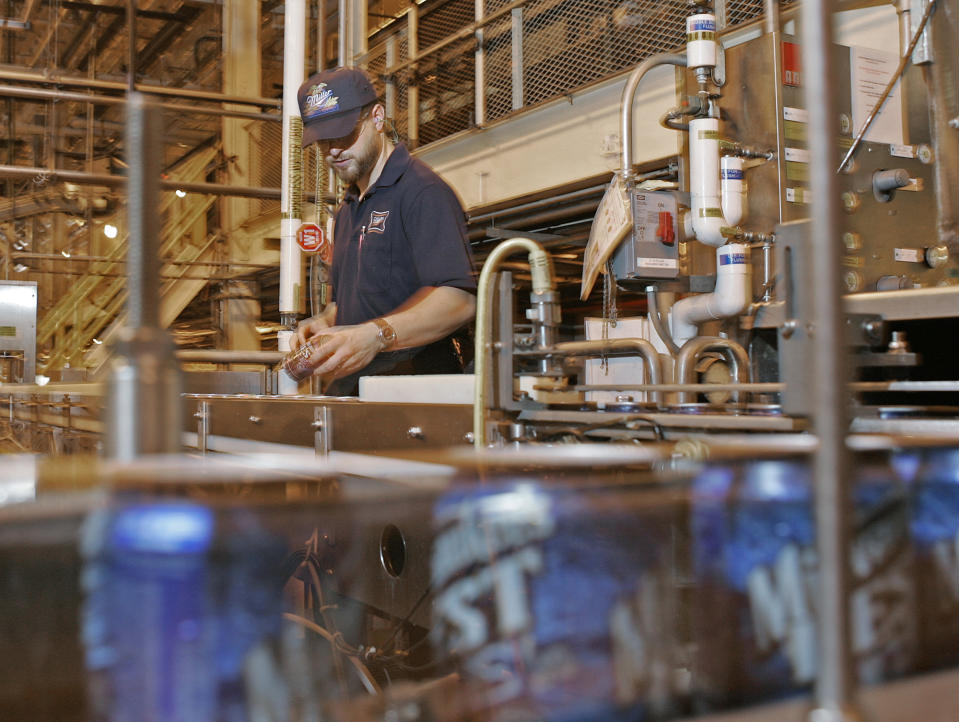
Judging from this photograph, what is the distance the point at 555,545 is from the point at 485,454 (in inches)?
3.1

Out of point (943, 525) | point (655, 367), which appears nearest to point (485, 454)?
point (943, 525)

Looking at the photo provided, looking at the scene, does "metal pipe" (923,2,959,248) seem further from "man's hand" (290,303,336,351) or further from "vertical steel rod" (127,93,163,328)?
"vertical steel rod" (127,93,163,328)

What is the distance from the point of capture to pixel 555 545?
480 millimetres

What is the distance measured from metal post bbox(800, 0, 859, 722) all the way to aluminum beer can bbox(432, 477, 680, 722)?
11 cm

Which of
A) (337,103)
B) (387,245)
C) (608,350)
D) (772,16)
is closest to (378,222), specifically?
(387,245)

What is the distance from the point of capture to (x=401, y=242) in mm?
2111

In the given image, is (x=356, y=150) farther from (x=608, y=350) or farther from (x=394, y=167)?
(x=608, y=350)

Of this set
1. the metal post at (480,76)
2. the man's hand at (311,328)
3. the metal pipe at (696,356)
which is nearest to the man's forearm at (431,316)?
the man's hand at (311,328)

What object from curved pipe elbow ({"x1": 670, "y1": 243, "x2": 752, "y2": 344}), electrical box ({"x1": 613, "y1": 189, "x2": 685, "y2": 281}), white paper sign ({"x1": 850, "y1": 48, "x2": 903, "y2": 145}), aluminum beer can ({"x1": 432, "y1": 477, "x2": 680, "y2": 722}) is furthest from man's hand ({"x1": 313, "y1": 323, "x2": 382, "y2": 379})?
white paper sign ({"x1": 850, "y1": 48, "x2": 903, "y2": 145})

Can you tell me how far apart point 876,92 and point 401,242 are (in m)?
1.55

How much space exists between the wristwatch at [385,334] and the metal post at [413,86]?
9.72 ft

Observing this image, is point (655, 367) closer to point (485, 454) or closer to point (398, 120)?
point (485, 454)

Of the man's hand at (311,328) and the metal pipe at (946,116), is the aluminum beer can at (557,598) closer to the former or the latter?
the man's hand at (311,328)

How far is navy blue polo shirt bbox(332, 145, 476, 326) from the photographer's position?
2.00 m
